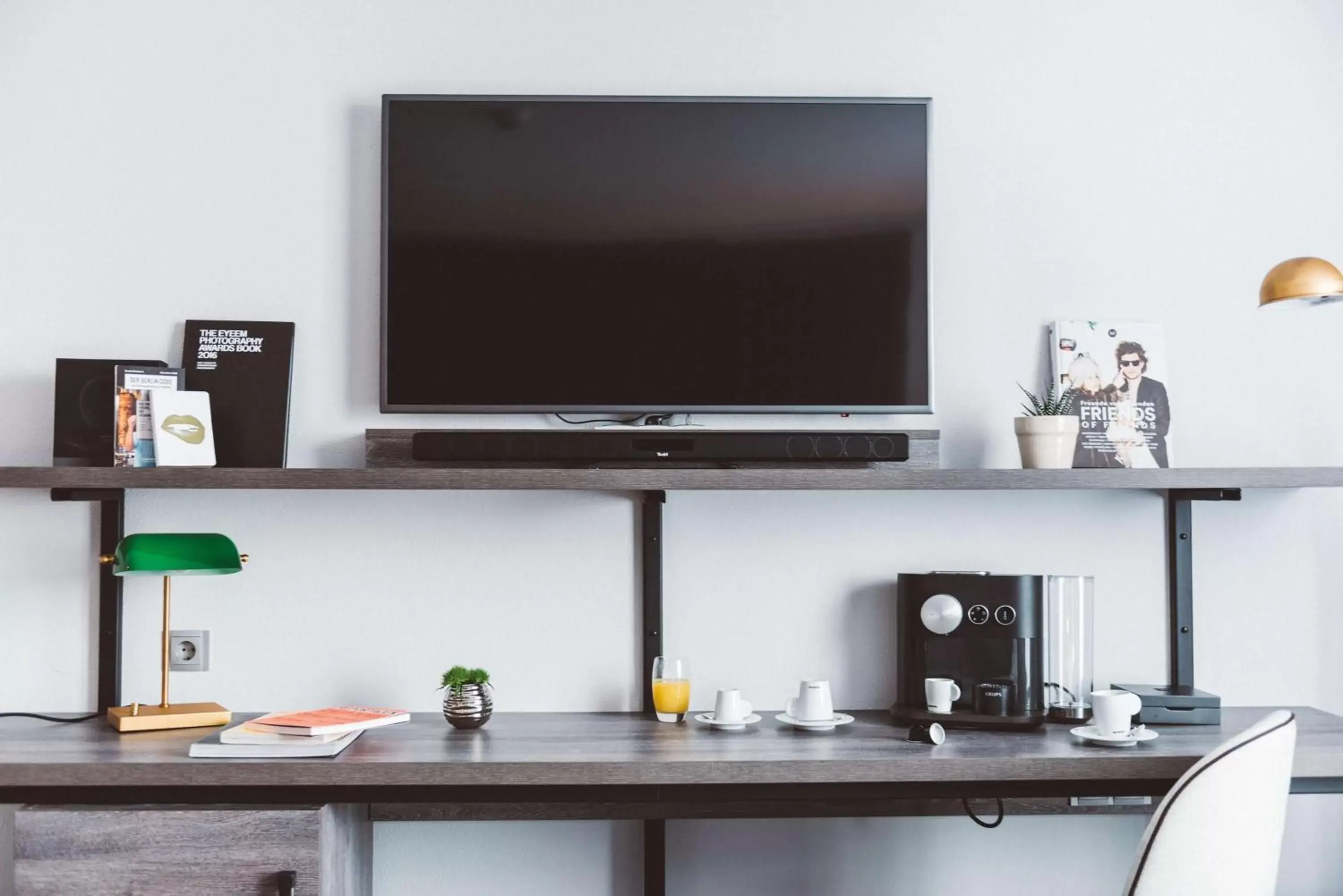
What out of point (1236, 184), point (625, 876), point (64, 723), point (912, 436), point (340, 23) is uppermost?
point (340, 23)

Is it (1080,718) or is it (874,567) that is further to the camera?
(874,567)

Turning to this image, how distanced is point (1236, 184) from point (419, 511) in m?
1.82

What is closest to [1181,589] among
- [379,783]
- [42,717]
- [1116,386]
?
[1116,386]

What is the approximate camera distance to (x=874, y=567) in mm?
2164

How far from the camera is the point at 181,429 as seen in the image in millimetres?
1979

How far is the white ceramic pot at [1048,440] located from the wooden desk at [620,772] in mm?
519

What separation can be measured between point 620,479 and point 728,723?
485 millimetres

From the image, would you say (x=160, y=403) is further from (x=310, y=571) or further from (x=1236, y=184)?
(x=1236, y=184)

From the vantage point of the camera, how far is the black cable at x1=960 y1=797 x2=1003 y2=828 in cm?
191

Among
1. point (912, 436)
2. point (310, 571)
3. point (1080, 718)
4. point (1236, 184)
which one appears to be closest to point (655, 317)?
point (912, 436)

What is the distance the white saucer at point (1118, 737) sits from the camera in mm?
1750

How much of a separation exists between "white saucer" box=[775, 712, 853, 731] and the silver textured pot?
0.54 meters

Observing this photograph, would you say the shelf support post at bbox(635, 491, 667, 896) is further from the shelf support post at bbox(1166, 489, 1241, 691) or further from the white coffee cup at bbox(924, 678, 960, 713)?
the shelf support post at bbox(1166, 489, 1241, 691)

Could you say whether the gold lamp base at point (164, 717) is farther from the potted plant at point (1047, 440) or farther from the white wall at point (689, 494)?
the potted plant at point (1047, 440)
